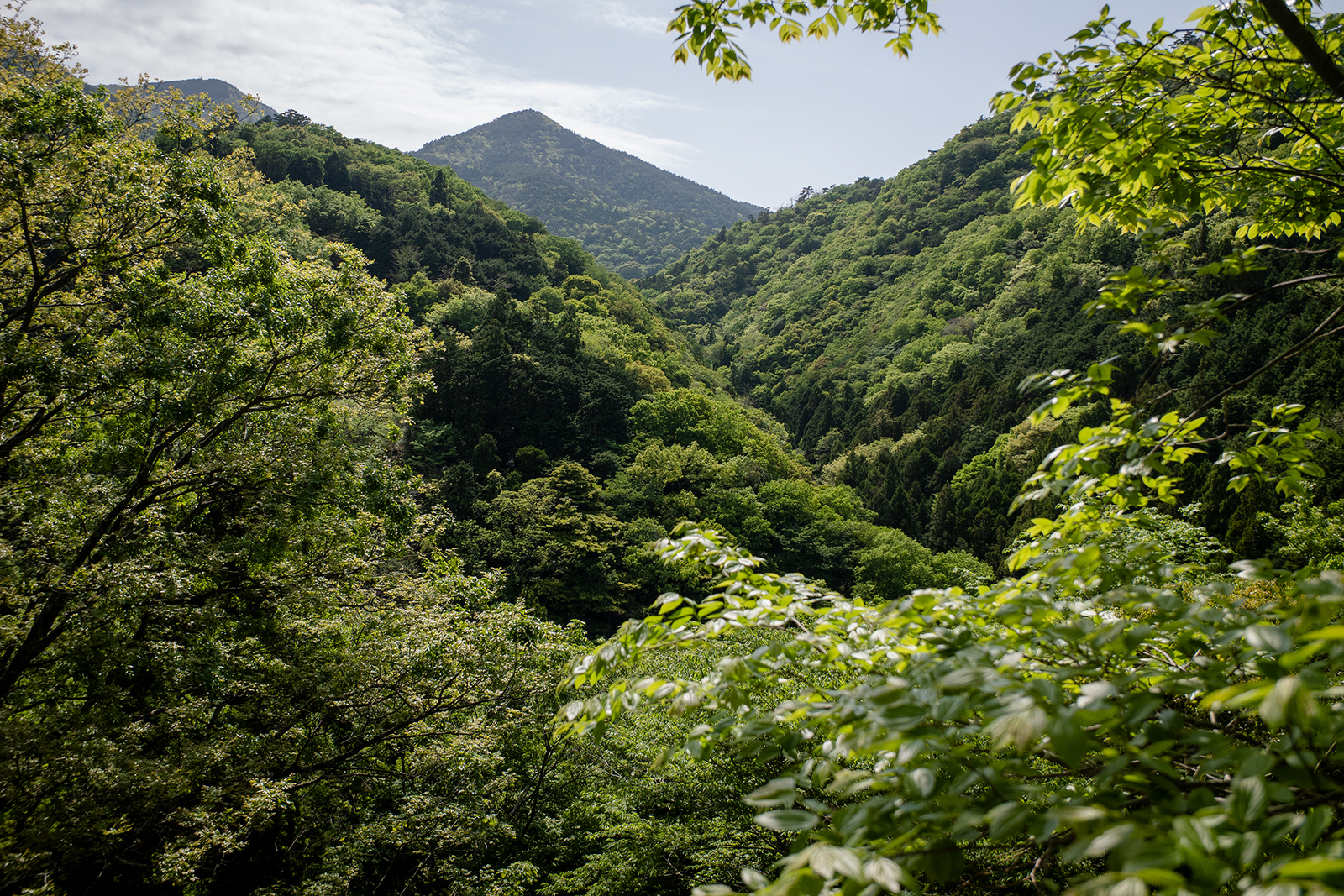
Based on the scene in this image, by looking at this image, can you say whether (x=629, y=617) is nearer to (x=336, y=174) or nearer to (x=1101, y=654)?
(x=1101, y=654)

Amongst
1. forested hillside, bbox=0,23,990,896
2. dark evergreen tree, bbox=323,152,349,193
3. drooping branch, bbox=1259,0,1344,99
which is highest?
dark evergreen tree, bbox=323,152,349,193

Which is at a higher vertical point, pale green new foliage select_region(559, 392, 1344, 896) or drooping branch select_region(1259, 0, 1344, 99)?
drooping branch select_region(1259, 0, 1344, 99)

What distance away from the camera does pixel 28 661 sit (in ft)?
21.3

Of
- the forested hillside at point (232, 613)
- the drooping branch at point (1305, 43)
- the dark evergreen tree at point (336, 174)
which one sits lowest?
the forested hillside at point (232, 613)

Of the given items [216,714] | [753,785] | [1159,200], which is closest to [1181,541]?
[753,785]

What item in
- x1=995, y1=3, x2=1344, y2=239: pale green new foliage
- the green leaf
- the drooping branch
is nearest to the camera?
the green leaf

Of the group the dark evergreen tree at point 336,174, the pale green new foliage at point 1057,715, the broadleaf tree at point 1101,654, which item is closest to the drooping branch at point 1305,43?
the broadleaf tree at point 1101,654

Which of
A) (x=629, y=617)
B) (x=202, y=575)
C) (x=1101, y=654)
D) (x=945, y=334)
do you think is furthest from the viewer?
(x=945, y=334)

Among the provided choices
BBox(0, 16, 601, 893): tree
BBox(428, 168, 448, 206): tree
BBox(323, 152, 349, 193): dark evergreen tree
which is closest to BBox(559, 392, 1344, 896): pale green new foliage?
BBox(0, 16, 601, 893): tree

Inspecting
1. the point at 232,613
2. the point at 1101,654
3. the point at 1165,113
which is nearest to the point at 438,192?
the point at 232,613

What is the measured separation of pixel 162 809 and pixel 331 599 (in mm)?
3201

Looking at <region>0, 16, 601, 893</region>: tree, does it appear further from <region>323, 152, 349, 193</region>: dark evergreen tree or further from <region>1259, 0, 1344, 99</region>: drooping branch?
<region>323, 152, 349, 193</region>: dark evergreen tree

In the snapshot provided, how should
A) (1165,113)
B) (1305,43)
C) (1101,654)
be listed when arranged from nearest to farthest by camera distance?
1. (1101,654)
2. (1305,43)
3. (1165,113)

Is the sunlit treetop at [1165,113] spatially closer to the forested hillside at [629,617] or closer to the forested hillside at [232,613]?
the forested hillside at [629,617]
